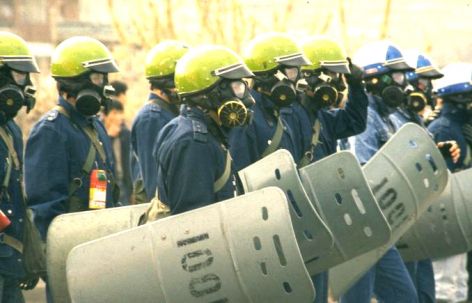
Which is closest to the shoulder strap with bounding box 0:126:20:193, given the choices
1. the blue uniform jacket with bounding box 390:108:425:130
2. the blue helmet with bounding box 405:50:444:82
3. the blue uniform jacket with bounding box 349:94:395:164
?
the blue uniform jacket with bounding box 349:94:395:164

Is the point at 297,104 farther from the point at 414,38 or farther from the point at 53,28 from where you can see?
the point at 414,38

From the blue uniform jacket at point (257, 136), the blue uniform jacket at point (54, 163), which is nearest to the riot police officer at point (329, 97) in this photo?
the blue uniform jacket at point (257, 136)

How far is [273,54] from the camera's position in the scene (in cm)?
1045

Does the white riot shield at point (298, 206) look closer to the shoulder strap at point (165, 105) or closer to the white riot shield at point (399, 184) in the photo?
the white riot shield at point (399, 184)

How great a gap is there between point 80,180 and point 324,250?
1.46 meters

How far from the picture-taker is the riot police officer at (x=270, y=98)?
10141 millimetres

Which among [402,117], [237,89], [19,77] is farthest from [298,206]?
[402,117]

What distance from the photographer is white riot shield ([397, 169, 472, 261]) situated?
11.8m

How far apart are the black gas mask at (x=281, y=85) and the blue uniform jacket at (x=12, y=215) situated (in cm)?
179

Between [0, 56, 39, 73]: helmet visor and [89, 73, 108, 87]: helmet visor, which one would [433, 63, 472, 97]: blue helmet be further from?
[0, 56, 39, 73]: helmet visor

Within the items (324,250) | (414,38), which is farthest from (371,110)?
(414,38)

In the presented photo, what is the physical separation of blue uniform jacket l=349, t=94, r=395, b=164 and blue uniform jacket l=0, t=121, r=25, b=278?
3112 mm

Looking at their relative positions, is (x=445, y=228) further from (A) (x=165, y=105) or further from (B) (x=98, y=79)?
(B) (x=98, y=79)

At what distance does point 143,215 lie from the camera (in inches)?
345
